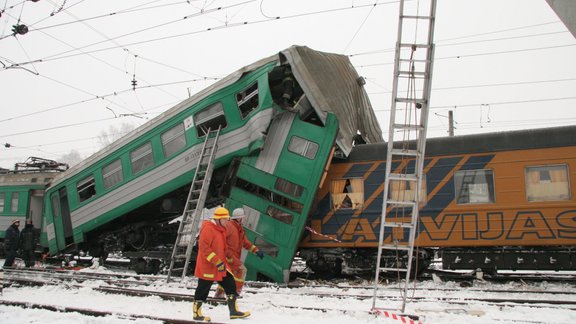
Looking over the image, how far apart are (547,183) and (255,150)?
6.12m

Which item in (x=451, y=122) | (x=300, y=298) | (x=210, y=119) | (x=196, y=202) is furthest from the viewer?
(x=451, y=122)

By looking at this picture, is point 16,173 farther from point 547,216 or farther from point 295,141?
point 547,216

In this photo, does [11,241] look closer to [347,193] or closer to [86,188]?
[86,188]

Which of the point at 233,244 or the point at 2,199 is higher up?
the point at 2,199

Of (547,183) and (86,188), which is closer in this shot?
(547,183)

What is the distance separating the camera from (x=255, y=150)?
37.3 feet

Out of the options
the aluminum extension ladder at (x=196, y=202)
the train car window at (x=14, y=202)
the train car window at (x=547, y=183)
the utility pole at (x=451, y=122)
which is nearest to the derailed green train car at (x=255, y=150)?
the aluminum extension ladder at (x=196, y=202)

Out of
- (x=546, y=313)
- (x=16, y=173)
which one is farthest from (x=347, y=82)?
(x=16, y=173)

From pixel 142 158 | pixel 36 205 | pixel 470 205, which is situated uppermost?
pixel 142 158

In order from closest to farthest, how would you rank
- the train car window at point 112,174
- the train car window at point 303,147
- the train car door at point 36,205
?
the train car window at point 303,147
the train car window at point 112,174
the train car door at point 36,205

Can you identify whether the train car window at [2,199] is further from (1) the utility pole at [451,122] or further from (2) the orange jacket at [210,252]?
(1) the utility pole at [451,122]

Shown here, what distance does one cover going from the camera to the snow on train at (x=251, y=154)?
1092 cm

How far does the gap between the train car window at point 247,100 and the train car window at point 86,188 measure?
5355mm

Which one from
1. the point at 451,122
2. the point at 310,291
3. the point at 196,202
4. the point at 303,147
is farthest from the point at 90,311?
the point at 451,122
